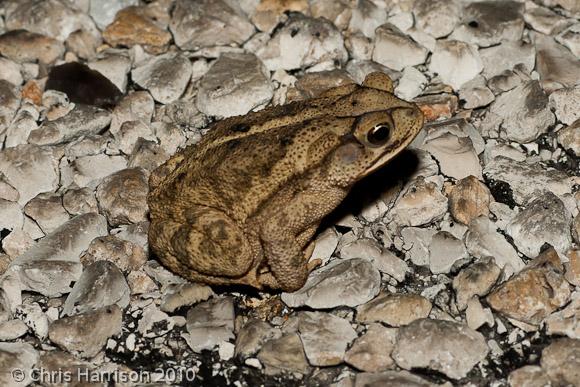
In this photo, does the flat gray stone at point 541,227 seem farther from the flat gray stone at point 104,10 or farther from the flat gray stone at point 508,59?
the flat gray stone at point 104,10

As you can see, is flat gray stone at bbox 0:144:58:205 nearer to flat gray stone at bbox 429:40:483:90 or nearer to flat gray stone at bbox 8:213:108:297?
Result: flat gray stone at bbox 8:213:108:297

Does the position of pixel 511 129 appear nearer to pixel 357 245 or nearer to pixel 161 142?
pixel 357 245

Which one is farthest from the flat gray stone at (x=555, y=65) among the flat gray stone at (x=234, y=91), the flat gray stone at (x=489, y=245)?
the flat gray stone at (x=234, y=91)

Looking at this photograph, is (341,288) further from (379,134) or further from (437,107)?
(437,107)

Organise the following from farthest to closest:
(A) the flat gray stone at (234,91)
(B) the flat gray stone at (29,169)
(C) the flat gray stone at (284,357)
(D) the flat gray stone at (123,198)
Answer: (A) the flat gray stone at (234,91) → (B) the flat gray stone at (29,169) → (D) the flat gray stone at (123,198) → (C) the flat gray stone at (284,357)

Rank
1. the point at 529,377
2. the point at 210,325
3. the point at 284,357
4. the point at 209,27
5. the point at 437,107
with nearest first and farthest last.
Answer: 1. the point at 529,377
2. the point at 284,357
3. the point at 210,325
4. the point at 437,107
5. the point at 209,27


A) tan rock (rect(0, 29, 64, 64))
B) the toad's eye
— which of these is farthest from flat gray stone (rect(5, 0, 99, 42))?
the toad's eye

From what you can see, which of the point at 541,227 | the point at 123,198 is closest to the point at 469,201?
the point at 541,227

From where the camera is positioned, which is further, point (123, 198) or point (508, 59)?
point (508, 59)
